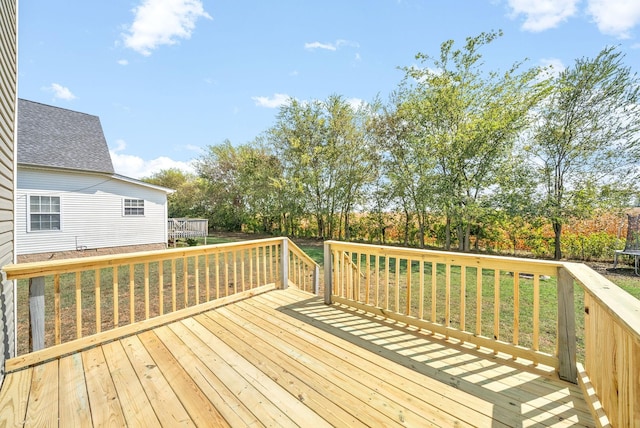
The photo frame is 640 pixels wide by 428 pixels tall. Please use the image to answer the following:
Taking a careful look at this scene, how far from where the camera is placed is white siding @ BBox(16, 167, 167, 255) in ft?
27.2

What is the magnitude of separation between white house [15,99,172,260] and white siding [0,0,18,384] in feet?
25.5

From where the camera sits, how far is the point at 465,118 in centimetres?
859

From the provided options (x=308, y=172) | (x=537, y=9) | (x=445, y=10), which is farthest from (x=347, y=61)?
(x=308, y=172)

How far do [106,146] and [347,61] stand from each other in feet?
34.2

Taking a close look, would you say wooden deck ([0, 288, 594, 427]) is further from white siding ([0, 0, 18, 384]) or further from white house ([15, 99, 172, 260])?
white house ([15, 99, 172, 260])

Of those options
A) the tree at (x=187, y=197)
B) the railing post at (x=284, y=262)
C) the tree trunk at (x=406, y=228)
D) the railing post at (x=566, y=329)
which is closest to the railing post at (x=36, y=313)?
the railing post at (x=284, y=262)

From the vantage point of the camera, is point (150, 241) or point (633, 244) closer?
point (633, 244)

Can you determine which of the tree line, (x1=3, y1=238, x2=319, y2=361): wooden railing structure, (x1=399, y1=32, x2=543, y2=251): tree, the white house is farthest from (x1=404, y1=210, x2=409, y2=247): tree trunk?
the white house

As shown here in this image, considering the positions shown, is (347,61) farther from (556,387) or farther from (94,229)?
(94,229)

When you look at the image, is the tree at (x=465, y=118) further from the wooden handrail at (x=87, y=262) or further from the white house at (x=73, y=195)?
the white house at (x=73, y=195)

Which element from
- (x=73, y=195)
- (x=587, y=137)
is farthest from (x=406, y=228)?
(x=73, y=195)

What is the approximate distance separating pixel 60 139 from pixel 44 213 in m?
3.05

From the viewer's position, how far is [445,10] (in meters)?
5.76

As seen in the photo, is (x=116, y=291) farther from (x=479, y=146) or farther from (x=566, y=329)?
(x=479, y=146)
